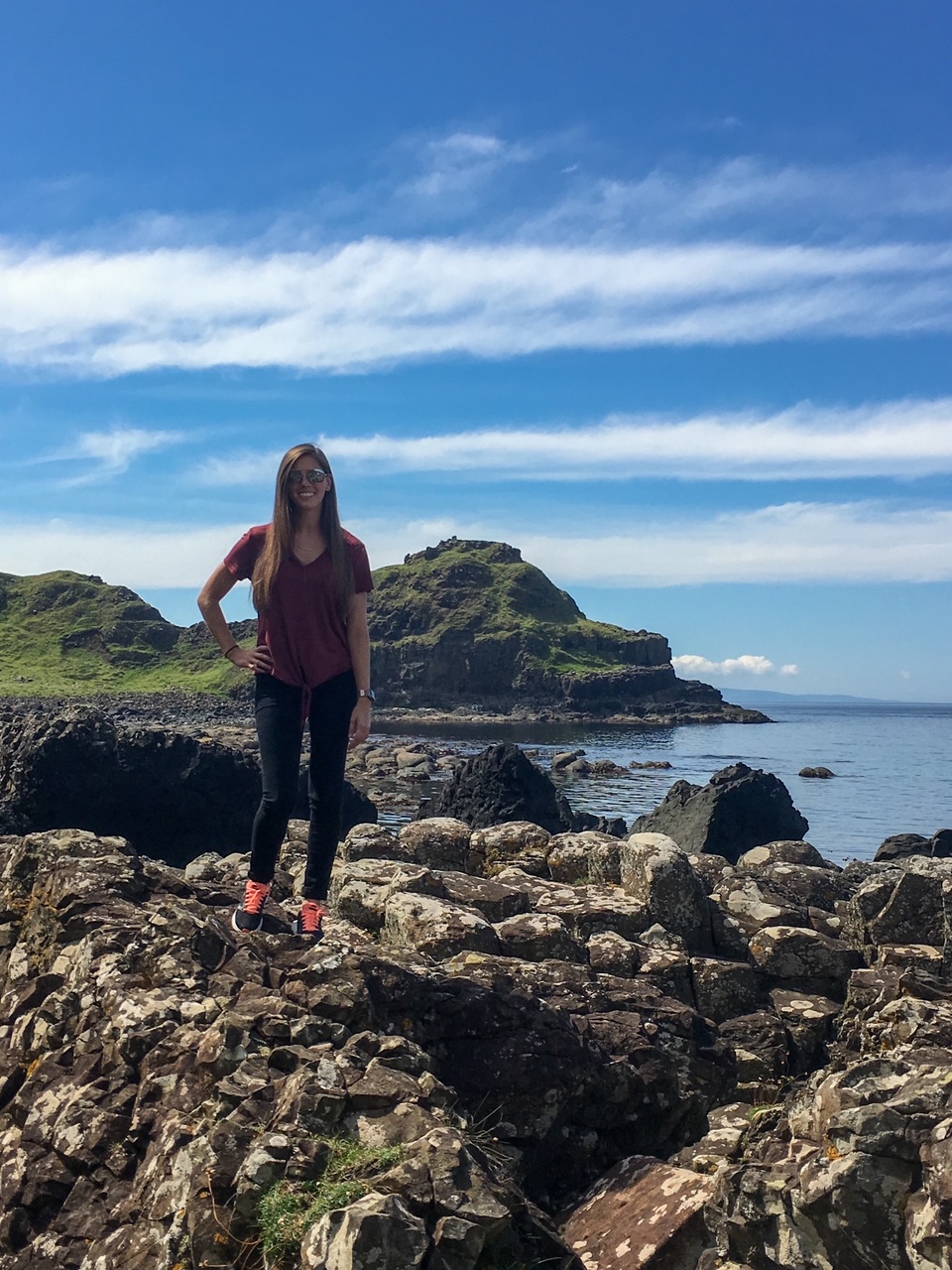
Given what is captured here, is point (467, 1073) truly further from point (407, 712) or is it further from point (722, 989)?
point (407, 712)

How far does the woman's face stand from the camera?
7.80 meters

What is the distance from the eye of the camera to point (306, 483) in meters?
7.80

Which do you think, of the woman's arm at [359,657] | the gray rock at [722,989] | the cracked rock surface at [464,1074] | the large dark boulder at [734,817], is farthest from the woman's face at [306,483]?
the large dark boulder at [734,817]

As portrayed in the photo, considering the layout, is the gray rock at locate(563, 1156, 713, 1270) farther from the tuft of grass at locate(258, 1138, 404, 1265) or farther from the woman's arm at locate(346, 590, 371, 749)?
the woman's arm at locate(346, 590, 371, 749)

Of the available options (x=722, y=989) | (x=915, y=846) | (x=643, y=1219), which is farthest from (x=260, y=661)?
(x=915, y=846)

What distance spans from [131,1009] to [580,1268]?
2962 millimetres

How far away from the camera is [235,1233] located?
4.61m

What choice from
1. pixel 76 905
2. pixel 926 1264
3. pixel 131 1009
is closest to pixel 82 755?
pixel 76 905

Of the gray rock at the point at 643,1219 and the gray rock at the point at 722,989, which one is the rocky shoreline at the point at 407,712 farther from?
the gray rock at the point at 643,1219

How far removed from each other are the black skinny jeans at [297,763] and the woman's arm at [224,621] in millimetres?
152

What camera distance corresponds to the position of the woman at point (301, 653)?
7.85 meters

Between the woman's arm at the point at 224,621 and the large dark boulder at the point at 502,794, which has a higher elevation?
the woman's arm at the point at 224,621

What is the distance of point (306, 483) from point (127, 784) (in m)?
13.4

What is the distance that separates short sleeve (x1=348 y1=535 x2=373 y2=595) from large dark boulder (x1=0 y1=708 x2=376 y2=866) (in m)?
11.4
